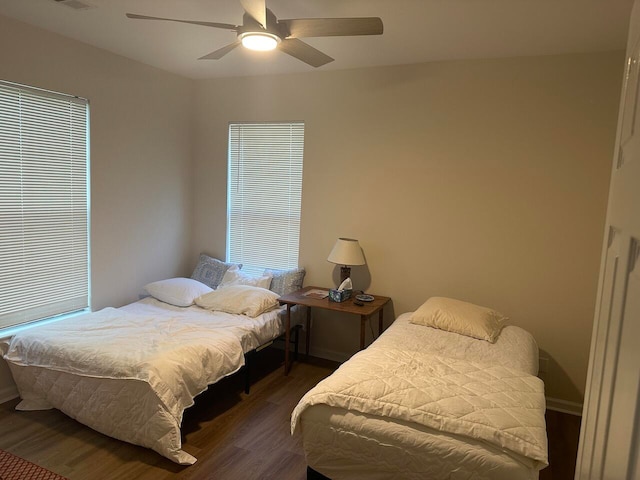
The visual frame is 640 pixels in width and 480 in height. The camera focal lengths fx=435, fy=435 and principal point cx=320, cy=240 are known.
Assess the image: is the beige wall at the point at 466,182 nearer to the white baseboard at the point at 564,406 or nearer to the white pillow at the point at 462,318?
the white baseboard at the point at 564,406

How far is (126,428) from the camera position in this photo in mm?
2648

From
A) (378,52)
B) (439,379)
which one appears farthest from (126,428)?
(378,52)

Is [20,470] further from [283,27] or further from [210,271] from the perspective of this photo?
[283,27]

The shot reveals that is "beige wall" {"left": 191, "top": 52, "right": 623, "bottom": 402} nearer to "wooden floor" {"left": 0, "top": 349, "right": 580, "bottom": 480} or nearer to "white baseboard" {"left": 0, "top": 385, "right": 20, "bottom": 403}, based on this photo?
"wooden floor" {"left": 0, "top": 349, "right": 580, "bottom": 480}

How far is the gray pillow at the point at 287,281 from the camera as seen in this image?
4164 mm

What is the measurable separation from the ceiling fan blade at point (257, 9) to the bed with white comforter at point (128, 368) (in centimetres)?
202

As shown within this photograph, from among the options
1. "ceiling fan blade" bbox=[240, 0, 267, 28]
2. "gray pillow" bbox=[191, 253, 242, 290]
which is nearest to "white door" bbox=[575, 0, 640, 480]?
"ceiling fan blade" bbox=[240, 0, 267, 28]

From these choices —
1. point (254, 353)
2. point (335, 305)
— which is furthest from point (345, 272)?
point (254, 353)

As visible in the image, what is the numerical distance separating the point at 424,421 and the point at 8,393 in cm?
300

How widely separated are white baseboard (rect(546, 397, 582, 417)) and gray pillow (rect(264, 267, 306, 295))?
2.32m

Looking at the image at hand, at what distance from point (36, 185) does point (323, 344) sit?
279 cm

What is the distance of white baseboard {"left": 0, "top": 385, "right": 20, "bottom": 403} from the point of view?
10.3 ft

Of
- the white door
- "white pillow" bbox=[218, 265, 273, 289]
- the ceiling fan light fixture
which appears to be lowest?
"white pillow" bbox=[218, 265, 273, 289]

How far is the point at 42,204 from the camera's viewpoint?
3.33m
